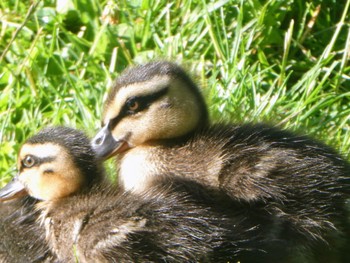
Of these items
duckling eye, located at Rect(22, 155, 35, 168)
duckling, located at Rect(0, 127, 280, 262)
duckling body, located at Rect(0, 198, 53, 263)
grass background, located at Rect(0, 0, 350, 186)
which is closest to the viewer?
duckling, located at Rect(0, 127, 280, 262)

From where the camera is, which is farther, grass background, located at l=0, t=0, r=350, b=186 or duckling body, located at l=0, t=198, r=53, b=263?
grass background, located at l=0, t=0, r=350, b=186

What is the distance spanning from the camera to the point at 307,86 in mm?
5359

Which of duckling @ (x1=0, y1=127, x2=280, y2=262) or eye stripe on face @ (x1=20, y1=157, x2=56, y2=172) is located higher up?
eye stripe on face @ (x1=20, y1=157, x2=56, y2=172)

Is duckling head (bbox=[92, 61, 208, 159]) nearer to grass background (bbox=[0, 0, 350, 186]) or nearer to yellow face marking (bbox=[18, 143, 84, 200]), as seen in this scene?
yellow face marking (bbox=[18, 143, 84, 200])

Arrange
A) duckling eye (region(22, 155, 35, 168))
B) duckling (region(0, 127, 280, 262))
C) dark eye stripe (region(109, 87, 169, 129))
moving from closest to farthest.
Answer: duckling (region(0, 127, 280, 262)) → duckling eye (region(22, 155, 35, 168)) → dark eye stripe (region(109, 87, 169, 129))

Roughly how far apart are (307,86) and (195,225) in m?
1.56

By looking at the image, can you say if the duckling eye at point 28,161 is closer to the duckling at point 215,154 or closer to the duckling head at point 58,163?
the duckling head at point 58,163

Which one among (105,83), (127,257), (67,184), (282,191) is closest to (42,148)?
(67,184)

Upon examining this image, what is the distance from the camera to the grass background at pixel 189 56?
5239mm

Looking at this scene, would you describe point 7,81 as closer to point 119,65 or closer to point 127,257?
point 119,65

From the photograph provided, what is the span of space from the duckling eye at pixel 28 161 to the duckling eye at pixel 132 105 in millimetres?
419

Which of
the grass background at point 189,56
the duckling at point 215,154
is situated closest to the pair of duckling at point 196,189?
the duckling at point 215,154

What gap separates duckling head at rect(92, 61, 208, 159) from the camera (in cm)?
444

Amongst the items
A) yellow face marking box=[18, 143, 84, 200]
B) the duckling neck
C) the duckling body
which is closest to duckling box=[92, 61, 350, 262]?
the duckling neck
